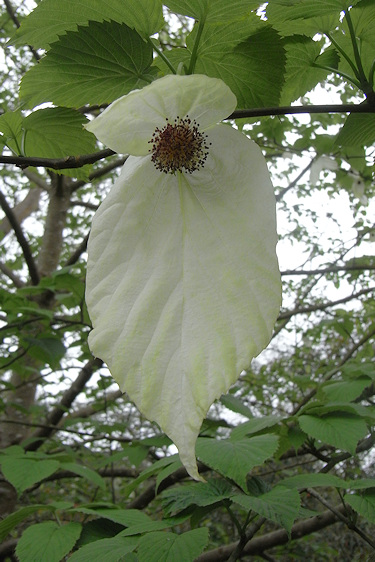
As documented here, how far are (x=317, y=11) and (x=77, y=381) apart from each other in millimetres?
2424

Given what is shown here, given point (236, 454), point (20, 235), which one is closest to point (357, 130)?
point (236, 454)

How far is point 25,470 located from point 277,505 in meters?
0.74

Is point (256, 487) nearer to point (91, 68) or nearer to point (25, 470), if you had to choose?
point (25, 470)

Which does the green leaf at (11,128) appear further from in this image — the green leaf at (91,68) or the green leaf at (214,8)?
the green leaf at (214,8)

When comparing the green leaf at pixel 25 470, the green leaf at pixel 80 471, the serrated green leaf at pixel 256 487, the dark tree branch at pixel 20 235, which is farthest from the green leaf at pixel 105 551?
the dark tree branch at pixel 20 235

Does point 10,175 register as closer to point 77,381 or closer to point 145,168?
point 77,381

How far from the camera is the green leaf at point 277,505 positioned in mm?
914

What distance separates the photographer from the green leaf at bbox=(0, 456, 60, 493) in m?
1.33

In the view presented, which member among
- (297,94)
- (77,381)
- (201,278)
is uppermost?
(77,381)

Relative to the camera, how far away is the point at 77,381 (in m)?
2.78

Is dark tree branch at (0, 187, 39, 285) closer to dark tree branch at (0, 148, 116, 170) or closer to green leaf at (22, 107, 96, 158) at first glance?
green leaf at (22, 107, 96, 158)

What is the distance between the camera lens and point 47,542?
1095mm

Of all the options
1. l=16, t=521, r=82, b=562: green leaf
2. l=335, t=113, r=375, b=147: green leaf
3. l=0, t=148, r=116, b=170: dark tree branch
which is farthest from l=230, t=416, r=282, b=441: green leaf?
l=0, t=148, r=116, b=170: dark tree branch

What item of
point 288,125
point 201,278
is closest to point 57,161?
point 201,278
